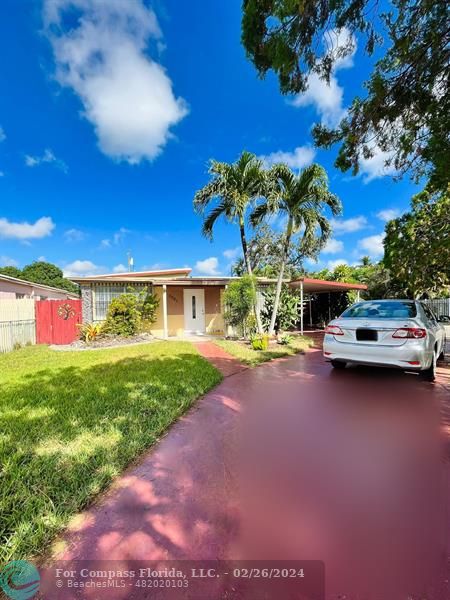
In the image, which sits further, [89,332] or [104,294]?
[104,294]

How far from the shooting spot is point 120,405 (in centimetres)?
437

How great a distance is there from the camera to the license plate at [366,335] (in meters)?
5.05

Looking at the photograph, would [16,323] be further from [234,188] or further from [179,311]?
[234,188]

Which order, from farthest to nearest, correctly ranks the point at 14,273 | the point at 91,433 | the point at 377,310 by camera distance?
1. the point at 14,273
2. the point at 377,310
3. the point at 91,433

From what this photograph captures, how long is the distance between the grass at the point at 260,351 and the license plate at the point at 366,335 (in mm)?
2948

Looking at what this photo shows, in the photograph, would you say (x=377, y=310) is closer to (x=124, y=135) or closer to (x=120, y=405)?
(x=120, y=405)

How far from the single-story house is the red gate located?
1.93ft

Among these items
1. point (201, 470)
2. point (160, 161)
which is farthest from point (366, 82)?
point (160, 161)

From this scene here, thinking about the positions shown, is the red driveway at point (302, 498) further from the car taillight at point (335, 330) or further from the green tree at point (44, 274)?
the green tree at point (44, 274)

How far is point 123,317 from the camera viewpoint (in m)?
11.5

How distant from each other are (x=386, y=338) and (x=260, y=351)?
182 inches

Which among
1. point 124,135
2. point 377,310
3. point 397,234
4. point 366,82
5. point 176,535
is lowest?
point 176,535

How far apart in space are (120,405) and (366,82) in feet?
21.4

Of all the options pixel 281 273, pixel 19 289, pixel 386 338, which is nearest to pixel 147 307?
pixel 281 273
